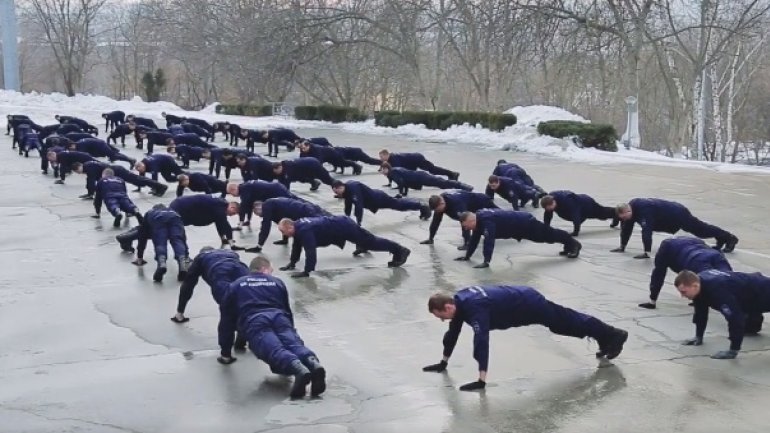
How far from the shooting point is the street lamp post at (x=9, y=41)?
64.5m

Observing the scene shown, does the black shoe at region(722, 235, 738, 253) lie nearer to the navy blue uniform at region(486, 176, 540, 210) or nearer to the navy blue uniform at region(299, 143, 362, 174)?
the navy blue uniform at region(486, 176, 540, 210)

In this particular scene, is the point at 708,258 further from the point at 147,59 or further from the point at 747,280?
the point at 147,59

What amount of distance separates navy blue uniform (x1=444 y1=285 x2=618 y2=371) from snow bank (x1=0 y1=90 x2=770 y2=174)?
1860 cm

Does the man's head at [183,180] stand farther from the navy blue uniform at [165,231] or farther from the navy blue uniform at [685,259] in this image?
the navy blue uniform at [685,259]

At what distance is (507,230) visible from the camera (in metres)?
13.5

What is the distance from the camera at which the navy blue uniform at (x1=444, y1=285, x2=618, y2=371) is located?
8047 mm

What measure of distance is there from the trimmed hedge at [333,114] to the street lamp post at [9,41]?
25879mm

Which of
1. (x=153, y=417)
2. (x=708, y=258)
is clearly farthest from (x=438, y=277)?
(x=153, y=417)

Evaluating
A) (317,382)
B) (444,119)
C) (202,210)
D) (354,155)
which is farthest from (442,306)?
(444,119)

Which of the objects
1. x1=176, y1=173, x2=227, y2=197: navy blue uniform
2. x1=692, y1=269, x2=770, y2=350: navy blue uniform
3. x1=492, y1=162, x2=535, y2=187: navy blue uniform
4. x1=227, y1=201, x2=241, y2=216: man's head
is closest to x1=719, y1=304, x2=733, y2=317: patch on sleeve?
x1=692, y1=269, x2=770, y2=350: navy blue uniform

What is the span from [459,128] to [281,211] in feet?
84.2

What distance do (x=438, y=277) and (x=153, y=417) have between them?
6.05 m

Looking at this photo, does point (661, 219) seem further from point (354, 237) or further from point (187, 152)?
point (187, 152)

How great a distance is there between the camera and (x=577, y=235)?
15.8 meters
